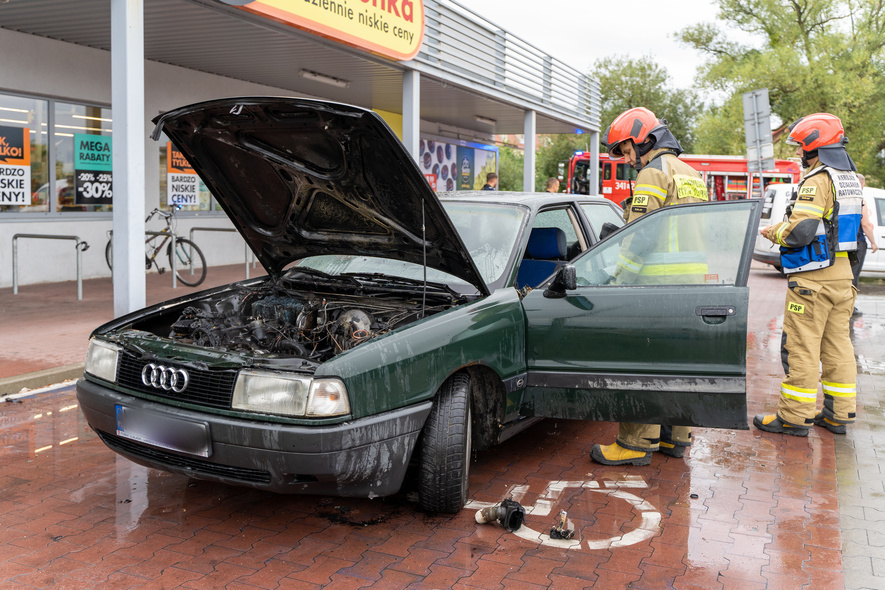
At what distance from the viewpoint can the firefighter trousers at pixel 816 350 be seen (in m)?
5.34

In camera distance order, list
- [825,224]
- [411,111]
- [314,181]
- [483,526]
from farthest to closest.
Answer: [411,111], [825,224], [314,181], [483,526]

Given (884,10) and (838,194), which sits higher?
(884,10)

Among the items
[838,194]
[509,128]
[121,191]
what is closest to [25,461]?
[121,191]

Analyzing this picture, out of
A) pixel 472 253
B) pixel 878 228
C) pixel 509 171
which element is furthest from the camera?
pixel 509 171

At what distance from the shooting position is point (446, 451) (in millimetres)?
3613

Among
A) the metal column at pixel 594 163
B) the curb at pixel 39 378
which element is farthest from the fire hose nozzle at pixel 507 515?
the metal column at pixel 594 163

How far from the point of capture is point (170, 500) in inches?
158

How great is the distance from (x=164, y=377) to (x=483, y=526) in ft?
5.35

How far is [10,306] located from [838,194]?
8.77 metres

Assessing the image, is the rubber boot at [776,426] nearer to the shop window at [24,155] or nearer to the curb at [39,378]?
the curb at [39,378]

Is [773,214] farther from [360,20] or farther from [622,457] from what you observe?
[622,457]

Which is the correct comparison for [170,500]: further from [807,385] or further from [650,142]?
[807,385]

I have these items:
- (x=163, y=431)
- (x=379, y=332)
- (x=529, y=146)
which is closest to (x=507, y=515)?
(x=379, y=332)

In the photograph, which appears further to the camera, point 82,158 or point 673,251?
point 82,158
